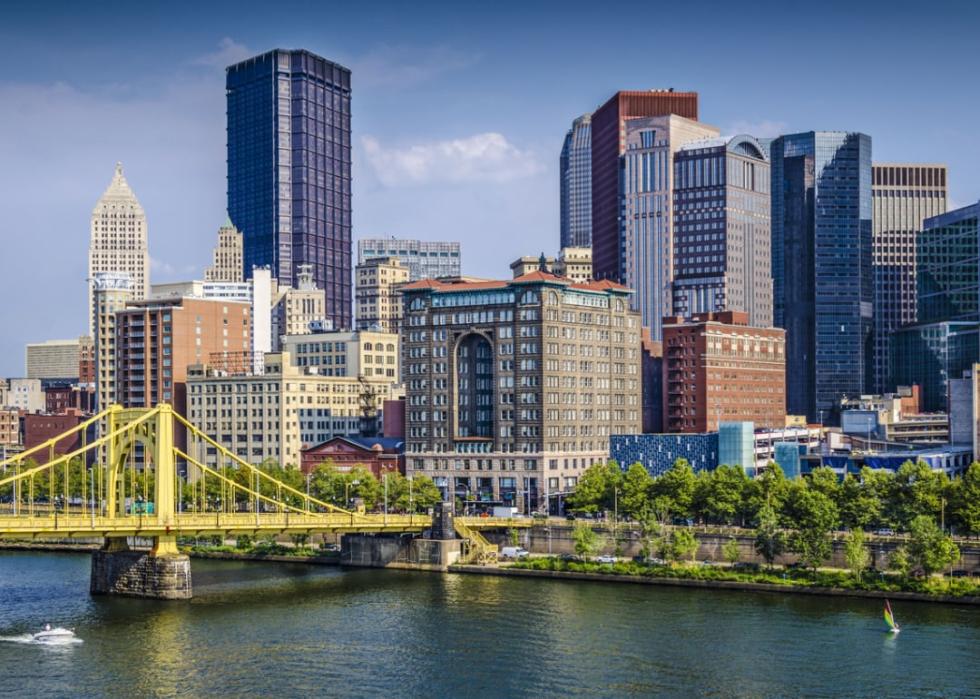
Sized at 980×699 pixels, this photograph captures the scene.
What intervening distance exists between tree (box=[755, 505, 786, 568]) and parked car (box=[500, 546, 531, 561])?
1029 inches

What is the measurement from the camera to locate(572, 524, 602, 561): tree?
13925 centimetres

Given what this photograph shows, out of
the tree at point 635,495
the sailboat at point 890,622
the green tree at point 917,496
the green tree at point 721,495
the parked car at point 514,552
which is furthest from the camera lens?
the tree at point 635,495

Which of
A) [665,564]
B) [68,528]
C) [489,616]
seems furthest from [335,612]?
[665,564]

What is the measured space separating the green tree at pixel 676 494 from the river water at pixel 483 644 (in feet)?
75.3

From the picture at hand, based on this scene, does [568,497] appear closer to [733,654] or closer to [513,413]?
[513,413]

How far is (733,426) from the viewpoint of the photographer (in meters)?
181

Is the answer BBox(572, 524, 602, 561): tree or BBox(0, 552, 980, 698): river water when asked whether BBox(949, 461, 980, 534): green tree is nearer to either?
BBox(0, 552, 980, 698): river water

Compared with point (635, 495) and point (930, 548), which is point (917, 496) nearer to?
point (930, 548)

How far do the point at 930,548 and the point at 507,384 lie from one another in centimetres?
7556

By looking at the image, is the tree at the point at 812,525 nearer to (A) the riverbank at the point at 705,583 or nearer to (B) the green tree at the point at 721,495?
(A) the riverbank at the point at 705,583

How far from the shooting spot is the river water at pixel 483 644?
8825cm

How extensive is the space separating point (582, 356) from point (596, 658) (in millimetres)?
95924

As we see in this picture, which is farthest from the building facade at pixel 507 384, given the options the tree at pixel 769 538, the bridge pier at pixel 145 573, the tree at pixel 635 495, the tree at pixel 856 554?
the bridge pier at pixel 145 573

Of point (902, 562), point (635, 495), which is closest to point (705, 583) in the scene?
point (902, 562)
